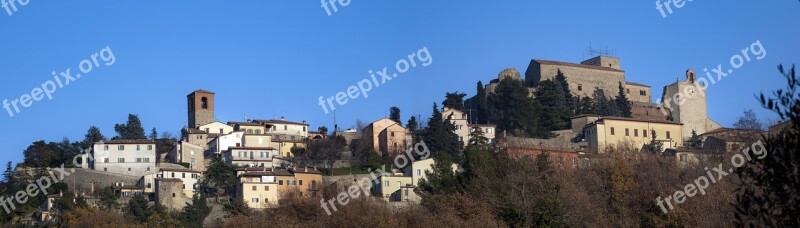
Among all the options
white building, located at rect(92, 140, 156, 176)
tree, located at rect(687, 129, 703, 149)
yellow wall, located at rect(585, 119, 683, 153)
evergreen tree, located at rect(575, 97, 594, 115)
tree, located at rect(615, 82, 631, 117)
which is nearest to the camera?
white building, located at rect(92, 140, 156, 176)

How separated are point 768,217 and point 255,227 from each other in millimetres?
41751

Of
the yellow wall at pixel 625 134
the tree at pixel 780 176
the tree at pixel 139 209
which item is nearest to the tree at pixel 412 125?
the yellow wall at pixel 625 134

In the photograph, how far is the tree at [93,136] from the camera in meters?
72.9

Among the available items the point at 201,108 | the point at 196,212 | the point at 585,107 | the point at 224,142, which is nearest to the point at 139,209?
the point at 196,212

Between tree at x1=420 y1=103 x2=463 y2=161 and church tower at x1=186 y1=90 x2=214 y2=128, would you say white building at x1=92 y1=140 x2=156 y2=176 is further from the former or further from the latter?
tree at x1=420 y1=103 x2=463 y2=161

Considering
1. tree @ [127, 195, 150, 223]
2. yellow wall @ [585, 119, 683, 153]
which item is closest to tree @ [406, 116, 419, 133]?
yellow wall @ [585, 119, 683, 153]

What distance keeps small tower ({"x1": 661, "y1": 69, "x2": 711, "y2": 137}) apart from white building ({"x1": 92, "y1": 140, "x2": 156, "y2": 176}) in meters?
32.7

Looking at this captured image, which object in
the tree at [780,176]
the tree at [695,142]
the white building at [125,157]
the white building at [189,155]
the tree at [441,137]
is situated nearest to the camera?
the tree at [780,176]

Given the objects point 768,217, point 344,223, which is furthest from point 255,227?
point 768,217

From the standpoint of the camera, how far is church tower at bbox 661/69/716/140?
259ft

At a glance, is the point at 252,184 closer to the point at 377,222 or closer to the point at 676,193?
the point at 377,222

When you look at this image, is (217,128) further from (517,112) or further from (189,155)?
(517,112)

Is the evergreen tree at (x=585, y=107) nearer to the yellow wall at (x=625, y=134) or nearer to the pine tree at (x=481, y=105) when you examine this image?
the yellow wall at (x=625, y=134)

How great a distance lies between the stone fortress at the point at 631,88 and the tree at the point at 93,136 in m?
24.6
